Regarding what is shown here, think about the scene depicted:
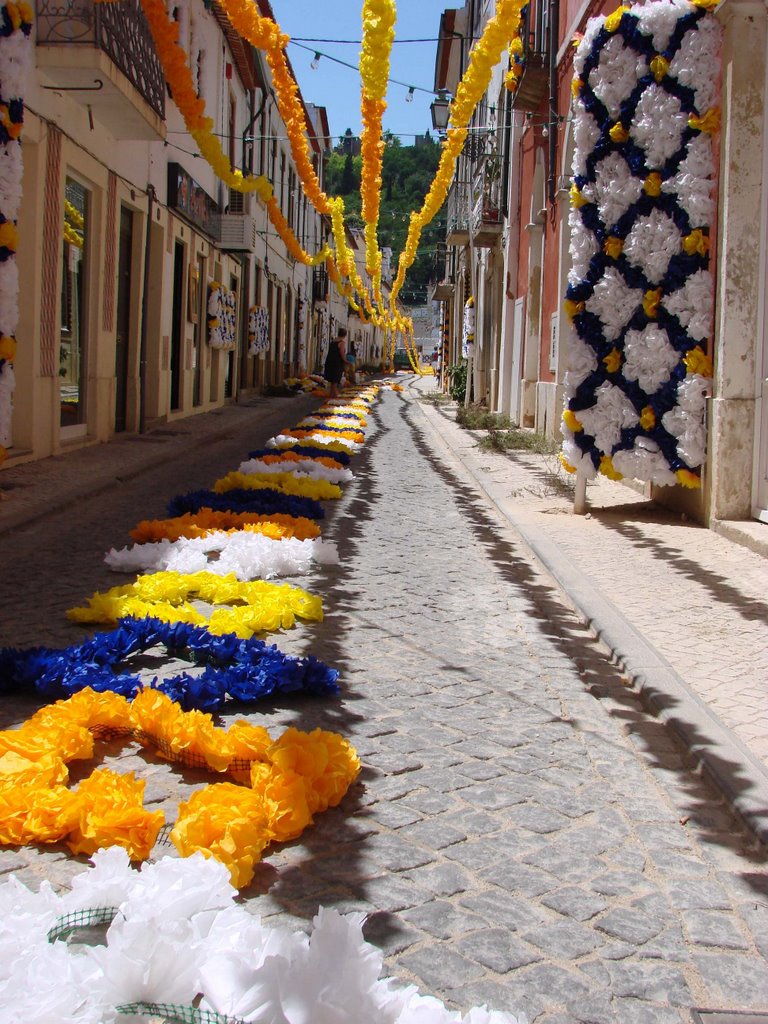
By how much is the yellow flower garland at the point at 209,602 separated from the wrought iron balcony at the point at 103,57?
26.4 ft

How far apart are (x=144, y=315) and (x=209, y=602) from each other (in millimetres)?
13673

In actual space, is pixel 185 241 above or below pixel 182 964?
above

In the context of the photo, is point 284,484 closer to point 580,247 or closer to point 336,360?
point 580,247

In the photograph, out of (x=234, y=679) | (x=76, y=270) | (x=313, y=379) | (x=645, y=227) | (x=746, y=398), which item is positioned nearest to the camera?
(x=234, y=679)

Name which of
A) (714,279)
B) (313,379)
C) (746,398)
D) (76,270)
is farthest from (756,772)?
(313,379)

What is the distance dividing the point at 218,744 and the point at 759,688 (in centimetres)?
238

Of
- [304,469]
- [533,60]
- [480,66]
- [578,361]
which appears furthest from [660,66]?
[533,60]

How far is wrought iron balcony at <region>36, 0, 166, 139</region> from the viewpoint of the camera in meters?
12.0

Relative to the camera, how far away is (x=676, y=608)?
6051mm

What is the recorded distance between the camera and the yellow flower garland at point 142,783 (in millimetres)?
2980

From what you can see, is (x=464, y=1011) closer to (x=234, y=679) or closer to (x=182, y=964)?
(x=182, y=964)

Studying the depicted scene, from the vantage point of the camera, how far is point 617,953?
8.55 feet

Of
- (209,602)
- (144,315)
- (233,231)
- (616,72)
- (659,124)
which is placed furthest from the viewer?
(233,231)

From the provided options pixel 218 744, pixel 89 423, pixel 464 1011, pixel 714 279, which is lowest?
pixel 464 1011
